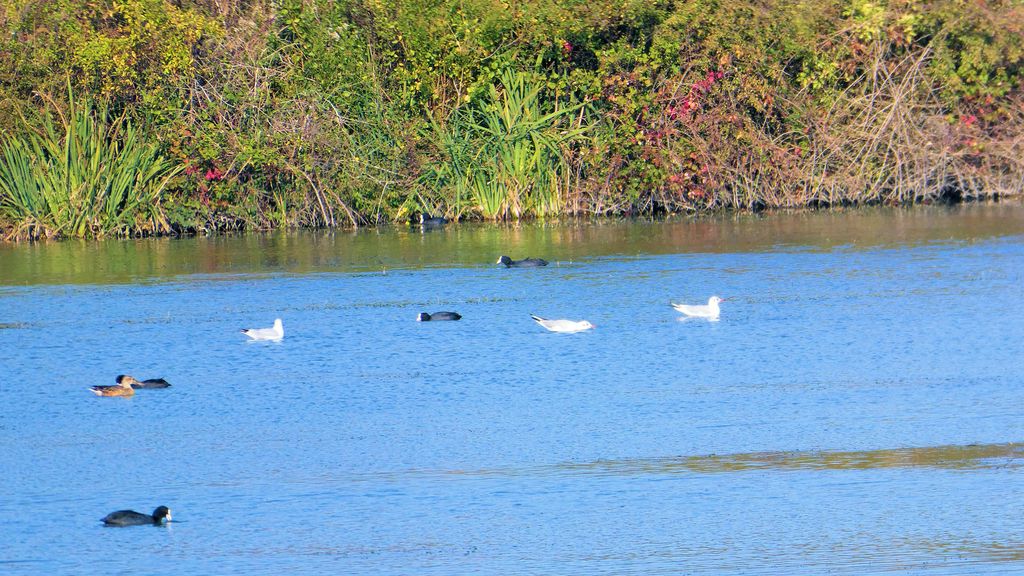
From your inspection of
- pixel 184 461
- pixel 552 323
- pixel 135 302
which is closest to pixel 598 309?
pixel 552 323

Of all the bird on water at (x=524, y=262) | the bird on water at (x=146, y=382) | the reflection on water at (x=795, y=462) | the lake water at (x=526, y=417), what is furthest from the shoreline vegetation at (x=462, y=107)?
the reflection on water at (x=795, y=462)

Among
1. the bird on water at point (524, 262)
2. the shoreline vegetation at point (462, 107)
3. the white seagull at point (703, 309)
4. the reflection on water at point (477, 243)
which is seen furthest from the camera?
the shoreline vegetation at point (462, 107)

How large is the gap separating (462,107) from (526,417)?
1342cm

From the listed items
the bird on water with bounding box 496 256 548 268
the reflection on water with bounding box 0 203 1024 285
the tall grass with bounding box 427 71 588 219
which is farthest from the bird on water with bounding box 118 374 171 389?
the tall grass with bounding box 427 71 588 219

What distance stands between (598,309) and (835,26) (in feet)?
35.7

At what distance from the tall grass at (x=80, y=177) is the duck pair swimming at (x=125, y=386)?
10.5 meters

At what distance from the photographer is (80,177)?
70.8 ft

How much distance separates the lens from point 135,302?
15938 mm

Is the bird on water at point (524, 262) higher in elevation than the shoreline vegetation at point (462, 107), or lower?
lower

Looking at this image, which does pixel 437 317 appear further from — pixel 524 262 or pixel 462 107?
pixel 462 107

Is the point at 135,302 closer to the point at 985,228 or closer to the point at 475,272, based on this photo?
the point at 475,272

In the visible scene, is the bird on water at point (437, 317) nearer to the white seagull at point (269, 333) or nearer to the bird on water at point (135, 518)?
the white seagull at point (269, 333)

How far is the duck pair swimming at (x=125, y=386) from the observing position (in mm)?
→ 11289

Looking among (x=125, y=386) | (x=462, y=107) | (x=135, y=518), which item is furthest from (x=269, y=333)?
(x=462, y=107)
